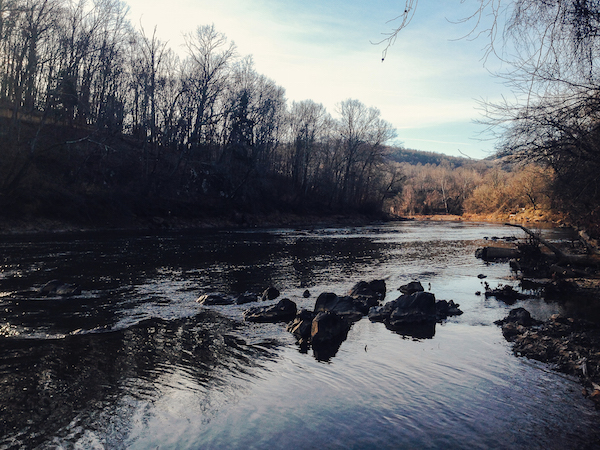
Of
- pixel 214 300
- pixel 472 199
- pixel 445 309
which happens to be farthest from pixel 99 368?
pixel 472 199

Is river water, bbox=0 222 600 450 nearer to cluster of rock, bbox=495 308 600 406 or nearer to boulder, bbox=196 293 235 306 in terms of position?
cluster of rock, bbox=495 308 600 406

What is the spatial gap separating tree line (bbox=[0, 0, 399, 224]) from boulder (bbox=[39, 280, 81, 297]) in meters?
17.7

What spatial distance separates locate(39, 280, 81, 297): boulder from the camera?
12898 millimetres

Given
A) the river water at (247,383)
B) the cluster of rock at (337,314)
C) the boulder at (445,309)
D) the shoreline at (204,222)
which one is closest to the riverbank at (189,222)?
the shoreline at (204,222)

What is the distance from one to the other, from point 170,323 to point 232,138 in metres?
51.4

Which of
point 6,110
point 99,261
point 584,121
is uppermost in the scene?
→ point 6,110

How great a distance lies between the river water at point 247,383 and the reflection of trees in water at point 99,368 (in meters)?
0.03

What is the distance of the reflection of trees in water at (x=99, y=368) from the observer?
218 inches

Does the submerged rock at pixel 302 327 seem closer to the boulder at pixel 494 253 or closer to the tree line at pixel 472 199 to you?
the boulder at pixel 494 253

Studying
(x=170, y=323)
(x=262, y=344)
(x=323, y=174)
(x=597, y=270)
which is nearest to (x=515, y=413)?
(x=262, y=344)

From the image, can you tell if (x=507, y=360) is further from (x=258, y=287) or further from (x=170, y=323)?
(x=258, y=287)

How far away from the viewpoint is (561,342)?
8305 millimetres

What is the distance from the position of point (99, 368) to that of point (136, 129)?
5304cm

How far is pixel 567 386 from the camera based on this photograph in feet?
21.9
